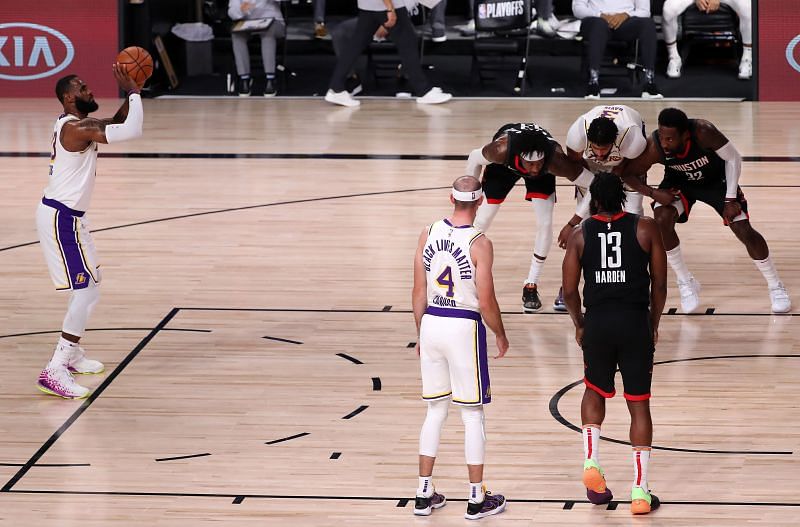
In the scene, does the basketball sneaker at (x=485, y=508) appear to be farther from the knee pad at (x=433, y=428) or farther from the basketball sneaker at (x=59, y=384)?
the basketball sneaker at (x=59, y=384)

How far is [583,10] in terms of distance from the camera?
16.7 meters

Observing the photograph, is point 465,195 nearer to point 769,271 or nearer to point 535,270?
point 535,270

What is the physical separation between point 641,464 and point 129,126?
3.25 m

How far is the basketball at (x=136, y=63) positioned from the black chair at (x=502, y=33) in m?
9.96

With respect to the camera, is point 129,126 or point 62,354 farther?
point 62,354

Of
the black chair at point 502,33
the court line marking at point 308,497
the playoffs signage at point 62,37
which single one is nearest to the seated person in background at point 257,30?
the playoffs signage at point 62,37

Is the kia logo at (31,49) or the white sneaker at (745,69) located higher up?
the kia logo at (31,49)

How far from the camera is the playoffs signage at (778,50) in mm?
16344

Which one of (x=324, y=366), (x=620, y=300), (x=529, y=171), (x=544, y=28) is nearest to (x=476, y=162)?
(x=529, y=171)

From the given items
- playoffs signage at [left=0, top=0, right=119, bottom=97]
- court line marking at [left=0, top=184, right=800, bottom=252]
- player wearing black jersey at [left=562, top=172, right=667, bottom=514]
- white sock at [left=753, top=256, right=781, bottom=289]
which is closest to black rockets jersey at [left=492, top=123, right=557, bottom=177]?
white sock at [left=753, top=256, right=781, bottom=289]

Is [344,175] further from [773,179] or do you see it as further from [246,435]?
[246,435]

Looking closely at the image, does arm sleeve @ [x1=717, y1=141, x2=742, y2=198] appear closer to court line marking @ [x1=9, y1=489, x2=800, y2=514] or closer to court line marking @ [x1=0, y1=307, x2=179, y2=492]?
court line marking @ [x1=9, y1=489, x2=800, y2=514]

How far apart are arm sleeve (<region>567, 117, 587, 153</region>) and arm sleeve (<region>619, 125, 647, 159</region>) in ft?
0.76

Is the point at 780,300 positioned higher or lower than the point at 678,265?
lower
